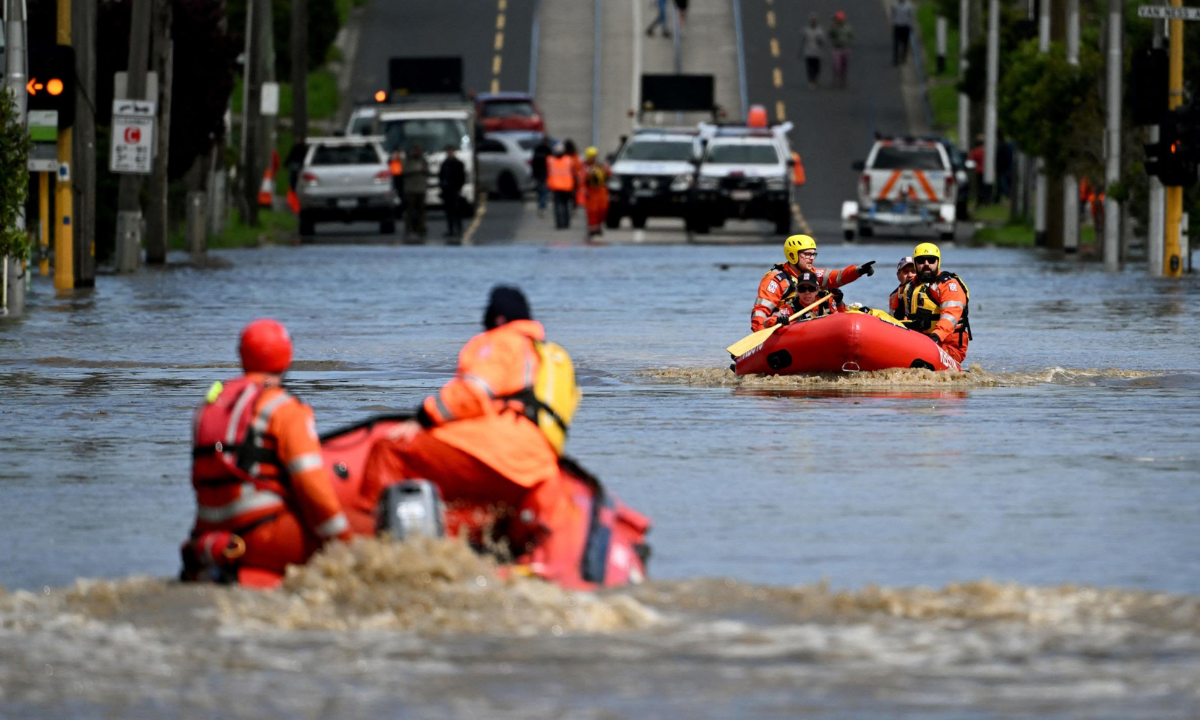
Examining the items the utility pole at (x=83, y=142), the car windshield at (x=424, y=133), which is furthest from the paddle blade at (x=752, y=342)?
the car windshield at (x=424, y=133)

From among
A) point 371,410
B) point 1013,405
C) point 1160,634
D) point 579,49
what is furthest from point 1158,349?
point 579,49

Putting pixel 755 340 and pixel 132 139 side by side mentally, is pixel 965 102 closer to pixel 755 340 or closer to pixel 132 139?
pixel 132 139

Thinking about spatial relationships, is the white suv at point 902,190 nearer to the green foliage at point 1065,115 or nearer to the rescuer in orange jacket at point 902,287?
the green foliage at point 1065,115

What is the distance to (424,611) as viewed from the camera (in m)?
9.70

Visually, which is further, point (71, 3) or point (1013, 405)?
point (71, 3)

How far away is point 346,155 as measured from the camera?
5209 cm

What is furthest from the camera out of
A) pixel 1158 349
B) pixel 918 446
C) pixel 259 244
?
pixel 259 244

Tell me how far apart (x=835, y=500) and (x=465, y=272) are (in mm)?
26220

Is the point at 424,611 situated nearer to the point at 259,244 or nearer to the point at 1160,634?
the point at 1160,634

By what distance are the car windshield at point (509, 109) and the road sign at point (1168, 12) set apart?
97.3 ft

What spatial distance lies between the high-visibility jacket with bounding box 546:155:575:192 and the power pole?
40.3 feet

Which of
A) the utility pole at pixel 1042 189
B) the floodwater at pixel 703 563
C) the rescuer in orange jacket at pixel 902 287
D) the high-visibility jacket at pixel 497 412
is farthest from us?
the utility pole at pixel 1042 189

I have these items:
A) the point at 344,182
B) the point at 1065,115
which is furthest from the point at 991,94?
the point at 1065,115

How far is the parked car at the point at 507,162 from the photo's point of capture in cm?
5997
